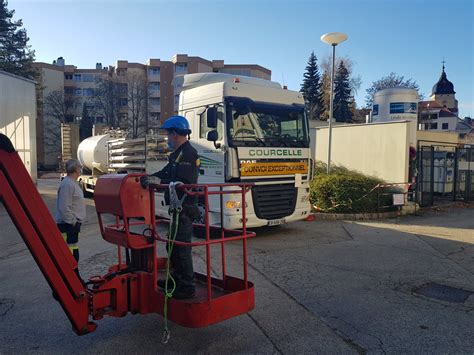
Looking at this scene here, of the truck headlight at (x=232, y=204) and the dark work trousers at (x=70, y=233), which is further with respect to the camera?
the truck headlight at (x=232, y=204)

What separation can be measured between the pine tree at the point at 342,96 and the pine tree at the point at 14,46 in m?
31.7

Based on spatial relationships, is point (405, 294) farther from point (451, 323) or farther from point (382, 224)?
point (382, 224)

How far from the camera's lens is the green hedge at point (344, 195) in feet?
41.0

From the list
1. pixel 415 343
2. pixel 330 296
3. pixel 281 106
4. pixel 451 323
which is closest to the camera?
pixel 415 343

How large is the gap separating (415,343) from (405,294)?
1.57m

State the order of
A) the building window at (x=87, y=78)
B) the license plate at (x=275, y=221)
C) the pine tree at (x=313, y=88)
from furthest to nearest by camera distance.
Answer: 1. the building window at (x=87, y=78)
2. the pine tree at (x=313, y=88)
3. the license plate at (x=275, y=221)

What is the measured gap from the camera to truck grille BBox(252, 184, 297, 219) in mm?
8714

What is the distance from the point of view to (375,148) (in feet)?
48.0

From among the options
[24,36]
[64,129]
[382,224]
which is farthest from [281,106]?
[24,36]

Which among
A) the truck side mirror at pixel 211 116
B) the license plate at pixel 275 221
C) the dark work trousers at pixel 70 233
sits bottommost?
the license plate at pixel 275 221

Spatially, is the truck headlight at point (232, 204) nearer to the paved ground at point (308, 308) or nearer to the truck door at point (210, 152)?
the truck door at point (210, 152)

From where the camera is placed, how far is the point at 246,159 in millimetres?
8461

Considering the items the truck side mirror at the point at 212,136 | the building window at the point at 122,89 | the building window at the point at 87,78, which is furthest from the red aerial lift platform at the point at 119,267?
the building window at the point at 87,78

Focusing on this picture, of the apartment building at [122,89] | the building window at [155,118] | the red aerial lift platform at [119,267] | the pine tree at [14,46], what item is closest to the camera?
the red aerial lift platform at [119,267]
